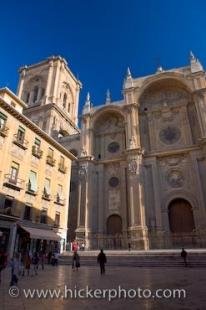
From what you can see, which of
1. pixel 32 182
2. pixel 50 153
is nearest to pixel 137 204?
pixel 50 153

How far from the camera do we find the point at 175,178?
25.0 m

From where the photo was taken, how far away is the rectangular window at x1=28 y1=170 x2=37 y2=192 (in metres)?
19.1

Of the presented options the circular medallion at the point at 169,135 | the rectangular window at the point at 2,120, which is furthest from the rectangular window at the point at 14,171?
the circular medallion at the point at 169,135

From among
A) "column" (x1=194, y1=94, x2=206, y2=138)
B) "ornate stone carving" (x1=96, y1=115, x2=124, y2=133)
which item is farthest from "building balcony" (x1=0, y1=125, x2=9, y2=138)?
"column" (x1=194, y1=94, x2=206, y2=138)

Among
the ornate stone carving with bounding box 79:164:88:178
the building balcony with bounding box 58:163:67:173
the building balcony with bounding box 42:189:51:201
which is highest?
the ornate stone carving with bounding box 79:164:88:178

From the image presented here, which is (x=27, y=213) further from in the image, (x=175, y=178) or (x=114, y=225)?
(x=175, y=178)

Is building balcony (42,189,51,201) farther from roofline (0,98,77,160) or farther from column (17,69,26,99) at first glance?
column (17,69,26,99)

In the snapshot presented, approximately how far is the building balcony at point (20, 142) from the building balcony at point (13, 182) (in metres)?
2.69

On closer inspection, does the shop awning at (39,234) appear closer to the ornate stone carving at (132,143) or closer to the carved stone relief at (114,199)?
the carved stone relief at (114,199)

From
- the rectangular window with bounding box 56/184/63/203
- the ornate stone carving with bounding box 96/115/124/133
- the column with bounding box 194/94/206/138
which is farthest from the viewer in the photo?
the ornate stone carving with bounding box 96/115/124/133

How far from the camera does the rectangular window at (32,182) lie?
1905 cm

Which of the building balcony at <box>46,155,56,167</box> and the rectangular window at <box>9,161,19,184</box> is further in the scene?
the building balcony at <box>46,155,56,167</box>

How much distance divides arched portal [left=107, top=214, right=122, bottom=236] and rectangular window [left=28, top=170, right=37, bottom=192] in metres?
10.5

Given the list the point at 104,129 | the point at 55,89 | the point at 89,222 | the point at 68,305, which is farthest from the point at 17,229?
the point at 55,89
